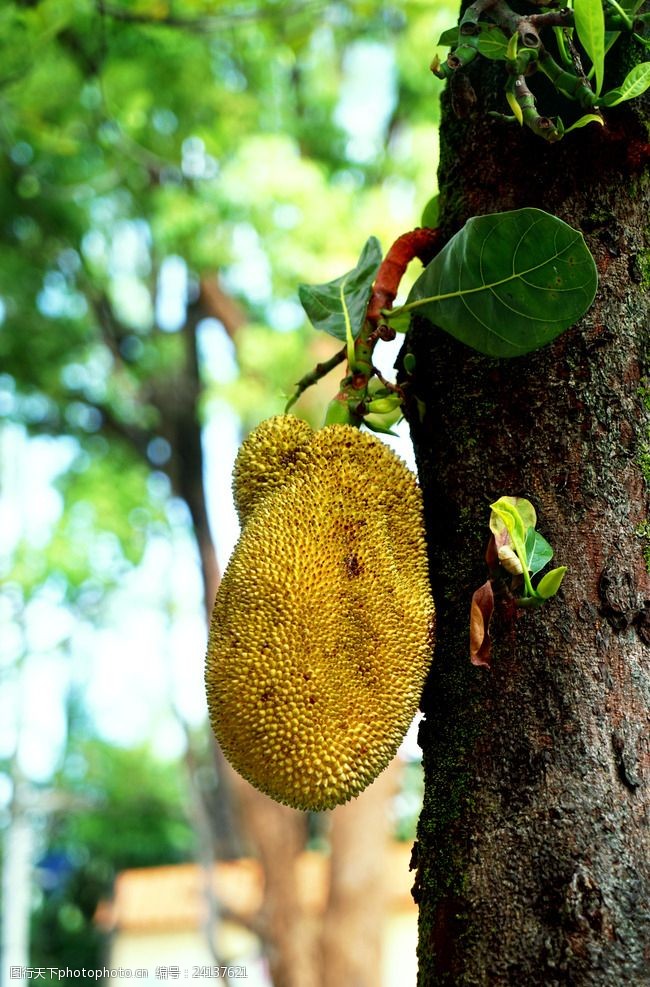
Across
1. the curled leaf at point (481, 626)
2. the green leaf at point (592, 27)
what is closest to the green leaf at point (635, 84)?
the green leaf at point (592, 27)

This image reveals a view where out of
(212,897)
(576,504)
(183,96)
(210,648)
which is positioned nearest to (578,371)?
(576,504)

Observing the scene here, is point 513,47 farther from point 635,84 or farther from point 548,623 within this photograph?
point 548,623

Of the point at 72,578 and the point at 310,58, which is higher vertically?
the point at 310,58

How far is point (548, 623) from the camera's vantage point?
2.36 ft

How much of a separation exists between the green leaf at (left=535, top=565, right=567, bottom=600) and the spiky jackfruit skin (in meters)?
0.11

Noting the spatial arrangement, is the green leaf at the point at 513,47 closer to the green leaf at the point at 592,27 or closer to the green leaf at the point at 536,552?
the green leaf at the point at 592,27

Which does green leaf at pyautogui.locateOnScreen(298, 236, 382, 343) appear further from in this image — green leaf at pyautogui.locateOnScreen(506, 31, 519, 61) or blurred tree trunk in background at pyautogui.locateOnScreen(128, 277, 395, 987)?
blurred tree trunk in background at pyautogui.locateOnScreen(128, 277, 395, 987)

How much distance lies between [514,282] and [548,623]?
26 cm

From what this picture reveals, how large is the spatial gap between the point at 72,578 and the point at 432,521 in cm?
516

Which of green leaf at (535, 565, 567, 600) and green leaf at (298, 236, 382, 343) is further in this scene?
green leaf at (298, 236, 382, 343)

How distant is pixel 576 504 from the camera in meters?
0.74

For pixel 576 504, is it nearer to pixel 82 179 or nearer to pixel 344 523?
pixel 344 523

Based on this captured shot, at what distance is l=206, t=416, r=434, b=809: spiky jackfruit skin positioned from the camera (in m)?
0.73

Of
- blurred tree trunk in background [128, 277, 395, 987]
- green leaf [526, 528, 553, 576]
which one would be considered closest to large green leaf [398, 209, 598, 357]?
green leaf [526, 528, 553, 576]
